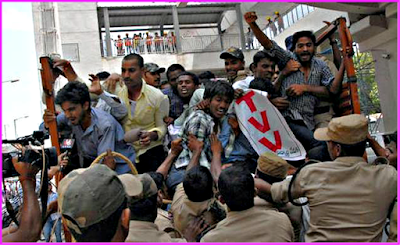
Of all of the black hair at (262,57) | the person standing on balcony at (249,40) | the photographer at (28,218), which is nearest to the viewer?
the photographer at (28,218)

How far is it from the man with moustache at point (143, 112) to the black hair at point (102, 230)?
7.41ft

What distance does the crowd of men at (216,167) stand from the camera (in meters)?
2.33

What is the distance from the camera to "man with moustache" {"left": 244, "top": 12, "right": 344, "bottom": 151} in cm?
211

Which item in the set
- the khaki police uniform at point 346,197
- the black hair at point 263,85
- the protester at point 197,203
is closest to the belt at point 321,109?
the black hair at point 263,85

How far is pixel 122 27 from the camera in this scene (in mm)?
22391

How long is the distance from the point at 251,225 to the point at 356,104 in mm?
1720

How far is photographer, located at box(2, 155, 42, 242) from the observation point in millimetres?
2287

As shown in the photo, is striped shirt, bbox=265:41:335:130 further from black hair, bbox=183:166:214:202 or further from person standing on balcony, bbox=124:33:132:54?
person standing on balcony, bbox=124:33:132:54

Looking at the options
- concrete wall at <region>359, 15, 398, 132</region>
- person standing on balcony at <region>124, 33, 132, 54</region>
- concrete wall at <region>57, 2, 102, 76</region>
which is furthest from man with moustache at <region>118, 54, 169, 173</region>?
person standing on balcony at <region>124, 33, 132, 54</region>

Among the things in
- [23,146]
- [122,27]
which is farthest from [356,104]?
[122,27]

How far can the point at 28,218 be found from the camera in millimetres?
2312

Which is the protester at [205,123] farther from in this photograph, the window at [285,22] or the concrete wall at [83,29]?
the concrete wall at [83,29]

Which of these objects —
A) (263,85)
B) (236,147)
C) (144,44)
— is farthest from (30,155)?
(144,44)

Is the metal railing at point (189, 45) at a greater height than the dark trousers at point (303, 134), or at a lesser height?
greater
